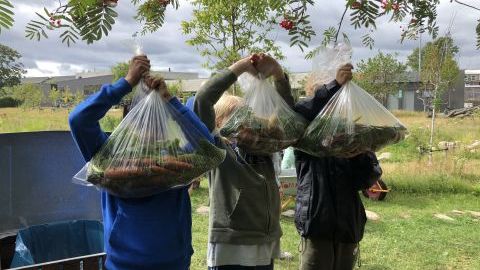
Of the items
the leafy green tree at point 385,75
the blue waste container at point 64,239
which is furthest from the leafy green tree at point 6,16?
the leafy green tree at point 385,75

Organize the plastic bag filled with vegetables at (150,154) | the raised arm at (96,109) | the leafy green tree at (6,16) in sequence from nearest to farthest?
the leafy green tree at (6,16)
the plastic bag filled with vegetables at (150,154)
the raised arm at (96,109)

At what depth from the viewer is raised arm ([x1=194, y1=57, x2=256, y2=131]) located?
2.29 metres

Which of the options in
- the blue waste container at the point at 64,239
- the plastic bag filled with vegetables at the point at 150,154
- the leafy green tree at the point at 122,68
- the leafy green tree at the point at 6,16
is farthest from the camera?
the blue waste container at the point at 64,239

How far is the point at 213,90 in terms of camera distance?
2.29 m

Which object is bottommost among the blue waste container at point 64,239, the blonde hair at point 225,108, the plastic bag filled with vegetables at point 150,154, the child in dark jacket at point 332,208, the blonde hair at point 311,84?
the blue waste container at point 64,239

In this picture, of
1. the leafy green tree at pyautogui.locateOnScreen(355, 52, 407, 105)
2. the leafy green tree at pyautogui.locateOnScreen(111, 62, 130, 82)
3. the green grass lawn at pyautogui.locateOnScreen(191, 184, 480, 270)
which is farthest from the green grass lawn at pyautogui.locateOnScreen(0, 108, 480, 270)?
the leafy green tree at pyautogui.locateOnScreen(355, 52, 407, 105)

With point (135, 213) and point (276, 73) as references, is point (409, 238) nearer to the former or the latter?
point (276, 73)

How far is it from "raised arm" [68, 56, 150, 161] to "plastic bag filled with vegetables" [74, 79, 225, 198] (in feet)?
0.20

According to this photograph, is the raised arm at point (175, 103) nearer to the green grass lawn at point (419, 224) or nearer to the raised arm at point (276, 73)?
the raised arm at point (276, 73)

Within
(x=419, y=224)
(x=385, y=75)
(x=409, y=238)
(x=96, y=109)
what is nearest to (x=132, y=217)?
(x=96, y=109)

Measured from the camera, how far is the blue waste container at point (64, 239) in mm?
3043

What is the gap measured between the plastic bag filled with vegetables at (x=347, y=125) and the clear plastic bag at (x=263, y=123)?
0.28 feet

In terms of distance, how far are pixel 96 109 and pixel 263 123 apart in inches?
28.0

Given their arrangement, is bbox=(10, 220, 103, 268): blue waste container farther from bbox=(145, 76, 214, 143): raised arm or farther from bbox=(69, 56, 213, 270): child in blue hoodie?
bbox=(145, 76, 214, 143): raised arm
